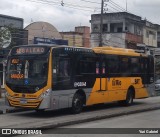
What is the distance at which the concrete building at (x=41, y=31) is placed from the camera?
4112 cm

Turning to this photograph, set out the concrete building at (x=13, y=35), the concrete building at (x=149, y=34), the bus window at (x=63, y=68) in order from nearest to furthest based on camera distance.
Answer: the bus window at (x=63, y=68) < the concrete building at (x=13, y=35) < the concrete building at (x=149, y=34)

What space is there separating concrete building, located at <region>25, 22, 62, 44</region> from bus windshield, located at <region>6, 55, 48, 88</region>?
22791mm

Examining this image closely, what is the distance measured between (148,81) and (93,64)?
6162 mm

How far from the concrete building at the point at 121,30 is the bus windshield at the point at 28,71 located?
41.8 metres

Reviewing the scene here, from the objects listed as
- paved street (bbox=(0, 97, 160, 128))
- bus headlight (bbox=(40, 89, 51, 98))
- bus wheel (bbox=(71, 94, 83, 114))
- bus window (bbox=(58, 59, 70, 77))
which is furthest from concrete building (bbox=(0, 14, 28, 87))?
bus headlight (bbox=(40, 89, 51, 98))

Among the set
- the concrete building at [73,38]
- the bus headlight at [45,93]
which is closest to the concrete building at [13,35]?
the concrete building at [73,38]

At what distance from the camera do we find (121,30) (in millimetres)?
61750

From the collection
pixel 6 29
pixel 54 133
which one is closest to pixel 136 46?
pixel 6 29

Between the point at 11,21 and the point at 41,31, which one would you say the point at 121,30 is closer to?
the point at 41,31

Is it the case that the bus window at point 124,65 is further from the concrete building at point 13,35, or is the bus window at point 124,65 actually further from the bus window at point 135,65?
the concrete building at point 13,35

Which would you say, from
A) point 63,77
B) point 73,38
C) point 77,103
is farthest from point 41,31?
point 63,77

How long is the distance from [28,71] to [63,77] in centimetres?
152

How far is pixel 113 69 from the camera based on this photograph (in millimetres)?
21312

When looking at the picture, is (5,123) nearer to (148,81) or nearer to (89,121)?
(89,121)
